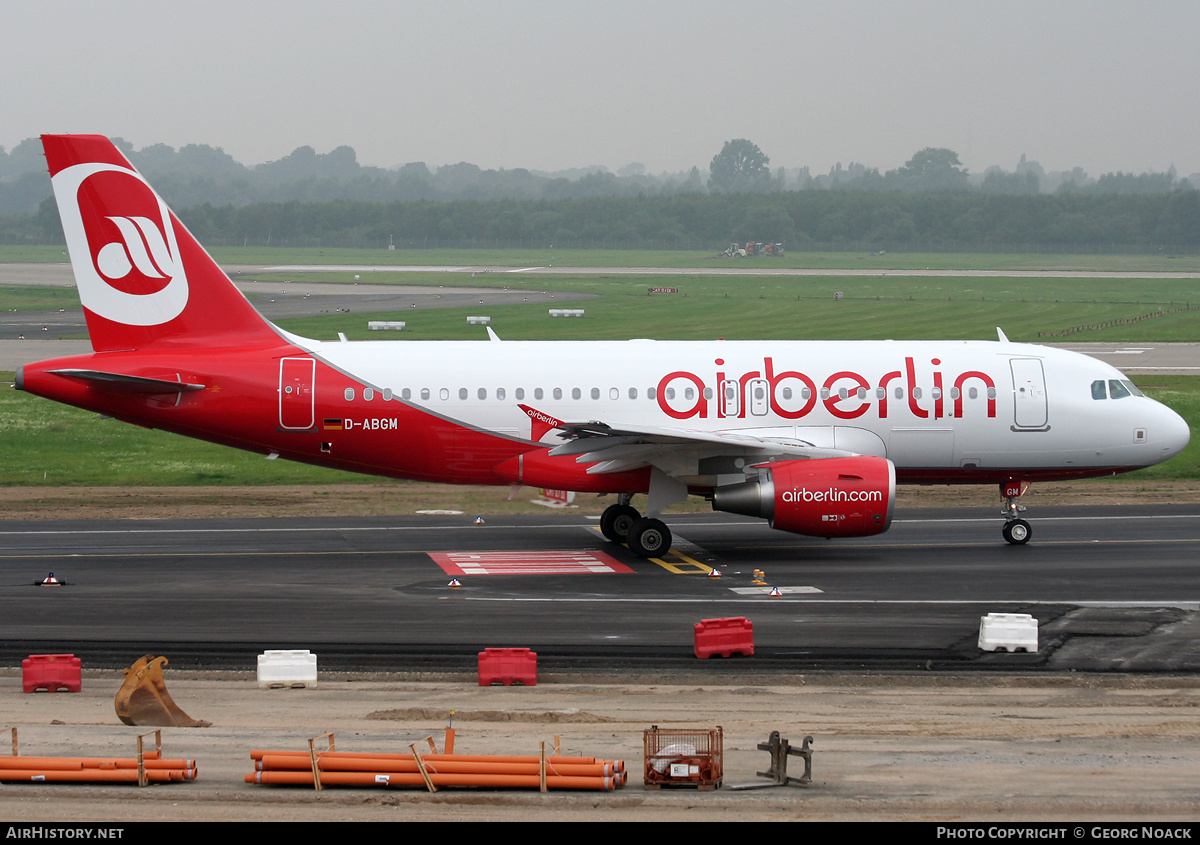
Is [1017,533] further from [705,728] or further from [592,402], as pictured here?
[705,728]

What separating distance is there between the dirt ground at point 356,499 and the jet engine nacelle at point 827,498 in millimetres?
8087

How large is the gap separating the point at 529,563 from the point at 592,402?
12.8 feet

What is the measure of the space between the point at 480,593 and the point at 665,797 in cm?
1107

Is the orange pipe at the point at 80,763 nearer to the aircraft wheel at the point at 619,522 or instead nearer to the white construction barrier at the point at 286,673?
the white construction barrier at the point at 286,673

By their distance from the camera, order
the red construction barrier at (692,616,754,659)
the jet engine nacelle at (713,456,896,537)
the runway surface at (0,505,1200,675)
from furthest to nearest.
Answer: the jet engine nacelle at (713,456,896,537) < the runway surface at (0,505,1200,675) < the red construction barrier at (692,616,754,659)

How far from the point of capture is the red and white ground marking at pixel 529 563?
26.0 meters

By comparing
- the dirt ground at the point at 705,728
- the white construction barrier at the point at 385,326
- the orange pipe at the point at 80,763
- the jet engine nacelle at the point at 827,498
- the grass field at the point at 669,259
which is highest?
the grass field at the point at 669,259

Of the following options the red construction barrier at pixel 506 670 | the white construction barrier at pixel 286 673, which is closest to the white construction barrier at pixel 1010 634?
the red construction barrier at pixel 506 670

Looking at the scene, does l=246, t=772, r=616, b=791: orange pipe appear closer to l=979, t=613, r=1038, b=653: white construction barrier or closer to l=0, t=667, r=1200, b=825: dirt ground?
l=0, t=667, r=1200, b=825: dirt ground

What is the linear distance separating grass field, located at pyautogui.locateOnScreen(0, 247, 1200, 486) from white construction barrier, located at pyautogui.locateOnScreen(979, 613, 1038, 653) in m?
21.8

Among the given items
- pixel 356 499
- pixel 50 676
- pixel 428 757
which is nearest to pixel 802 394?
pixel 356 499

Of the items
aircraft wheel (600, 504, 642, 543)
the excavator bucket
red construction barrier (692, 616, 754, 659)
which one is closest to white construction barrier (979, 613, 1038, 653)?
red construction barrier (692, 616, 754, 659)

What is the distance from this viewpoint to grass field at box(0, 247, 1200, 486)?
40031mm
